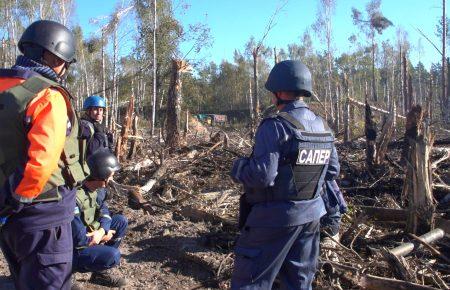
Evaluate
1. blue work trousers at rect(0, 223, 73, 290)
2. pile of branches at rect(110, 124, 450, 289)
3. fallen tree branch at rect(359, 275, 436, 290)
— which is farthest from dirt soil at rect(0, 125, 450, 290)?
blue work trousers at rect(0, 223, 73, 290)

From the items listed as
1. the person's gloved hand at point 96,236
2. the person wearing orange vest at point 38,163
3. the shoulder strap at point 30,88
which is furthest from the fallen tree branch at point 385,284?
the shoulder strap at point 30,88

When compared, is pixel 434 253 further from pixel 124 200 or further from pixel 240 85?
pixel 240 85

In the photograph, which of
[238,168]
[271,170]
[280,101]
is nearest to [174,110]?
[280,101]

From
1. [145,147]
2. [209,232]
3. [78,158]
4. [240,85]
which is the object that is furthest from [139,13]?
[78,158]

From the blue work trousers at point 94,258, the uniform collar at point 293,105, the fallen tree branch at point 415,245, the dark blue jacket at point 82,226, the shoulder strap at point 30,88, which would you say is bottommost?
the fallen tree branch at point 415,245

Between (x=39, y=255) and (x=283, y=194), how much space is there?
1.40m

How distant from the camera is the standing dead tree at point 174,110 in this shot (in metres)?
12.1

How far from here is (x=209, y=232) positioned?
538 cm

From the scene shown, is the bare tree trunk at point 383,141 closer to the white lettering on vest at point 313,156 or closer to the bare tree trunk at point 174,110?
the bare tree trunk at point 174,110

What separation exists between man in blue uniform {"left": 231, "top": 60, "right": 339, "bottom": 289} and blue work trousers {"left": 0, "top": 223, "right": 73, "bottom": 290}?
102cm

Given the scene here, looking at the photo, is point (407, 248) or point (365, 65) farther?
point (365, 65)

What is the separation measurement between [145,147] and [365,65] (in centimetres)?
5330

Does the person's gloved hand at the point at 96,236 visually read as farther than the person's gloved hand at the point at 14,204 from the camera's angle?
Yes

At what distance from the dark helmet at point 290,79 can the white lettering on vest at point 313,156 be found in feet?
1.30
